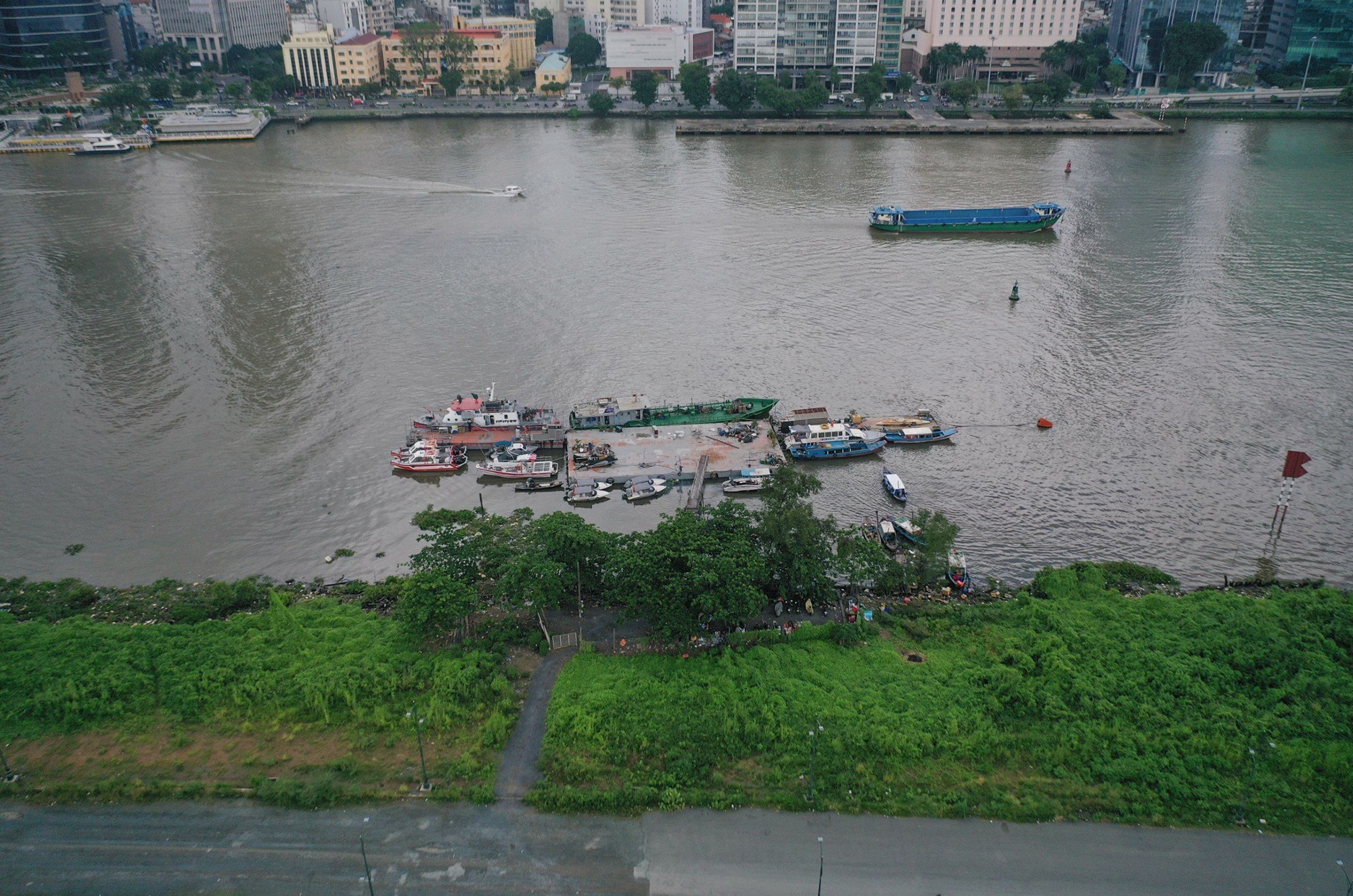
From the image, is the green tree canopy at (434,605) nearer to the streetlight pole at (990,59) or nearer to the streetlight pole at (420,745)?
the streetlight pole at (420,745)

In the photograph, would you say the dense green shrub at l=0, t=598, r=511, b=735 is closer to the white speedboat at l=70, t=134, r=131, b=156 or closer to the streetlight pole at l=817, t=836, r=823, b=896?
the streetlight pole at l=817, t=836, r=823, b=896

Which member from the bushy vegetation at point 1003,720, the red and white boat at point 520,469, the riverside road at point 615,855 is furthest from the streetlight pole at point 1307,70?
the riverside road at point 615,855

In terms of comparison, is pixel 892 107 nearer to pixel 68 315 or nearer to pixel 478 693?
pixel 68 315

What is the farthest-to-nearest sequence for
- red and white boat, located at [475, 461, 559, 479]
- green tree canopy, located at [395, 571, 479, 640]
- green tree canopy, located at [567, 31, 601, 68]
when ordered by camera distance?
1. green tree canopy, located at [567, 31, 601, 68]
2. red and white boat, located at [475, 461, 559, 479]
3. green tree canopy, located at [395, 571, 479, 640]

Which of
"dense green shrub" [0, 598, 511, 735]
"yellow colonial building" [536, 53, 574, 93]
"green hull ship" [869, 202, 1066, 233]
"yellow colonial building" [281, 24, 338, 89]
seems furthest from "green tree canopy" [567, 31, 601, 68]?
"dense green shrub" [0, 598, 511, 735]

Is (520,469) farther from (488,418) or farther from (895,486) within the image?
(895,486)
